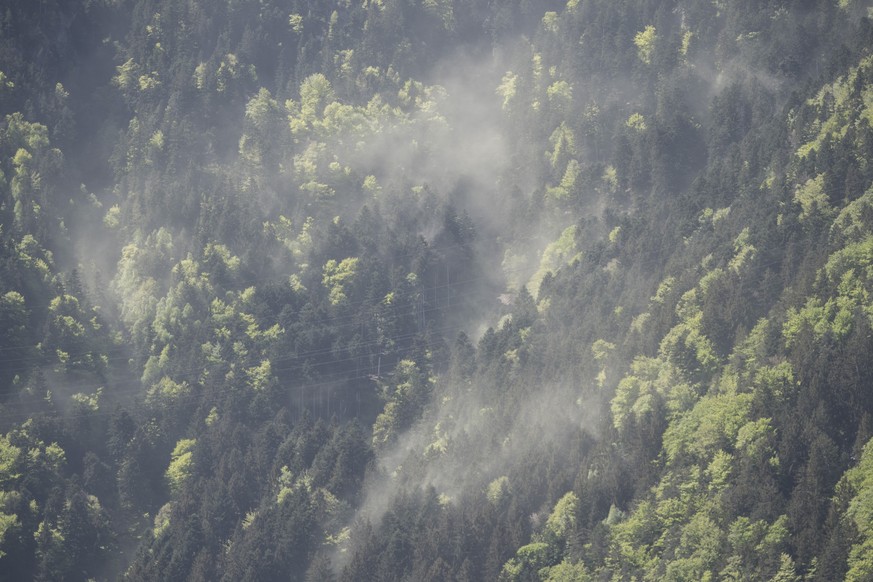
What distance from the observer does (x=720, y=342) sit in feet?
514

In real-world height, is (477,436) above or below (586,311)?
below

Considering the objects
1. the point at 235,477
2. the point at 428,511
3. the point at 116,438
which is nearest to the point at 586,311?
the point at 428,511

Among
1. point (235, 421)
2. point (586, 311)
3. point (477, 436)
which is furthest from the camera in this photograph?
point (235, 421)

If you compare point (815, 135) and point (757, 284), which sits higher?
point (815, 135)

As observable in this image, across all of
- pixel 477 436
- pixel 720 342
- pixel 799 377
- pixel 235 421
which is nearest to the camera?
pixel 799 377

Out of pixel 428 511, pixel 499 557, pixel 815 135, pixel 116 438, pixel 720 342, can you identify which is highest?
pixel 815 135

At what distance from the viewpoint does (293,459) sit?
7313 inches

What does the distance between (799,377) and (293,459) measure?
7748 cm

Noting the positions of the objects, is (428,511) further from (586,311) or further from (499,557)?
(586,311)

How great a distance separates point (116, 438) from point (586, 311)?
74.8m

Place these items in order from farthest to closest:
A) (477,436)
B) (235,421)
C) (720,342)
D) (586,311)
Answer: (235,421)
(586,311)
(477,436)
(720,342)

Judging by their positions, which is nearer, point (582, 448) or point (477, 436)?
point (582, 448)

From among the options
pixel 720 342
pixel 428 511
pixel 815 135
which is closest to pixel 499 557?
pixel 428 511

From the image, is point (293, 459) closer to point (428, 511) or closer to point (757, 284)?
point (428, 511)
